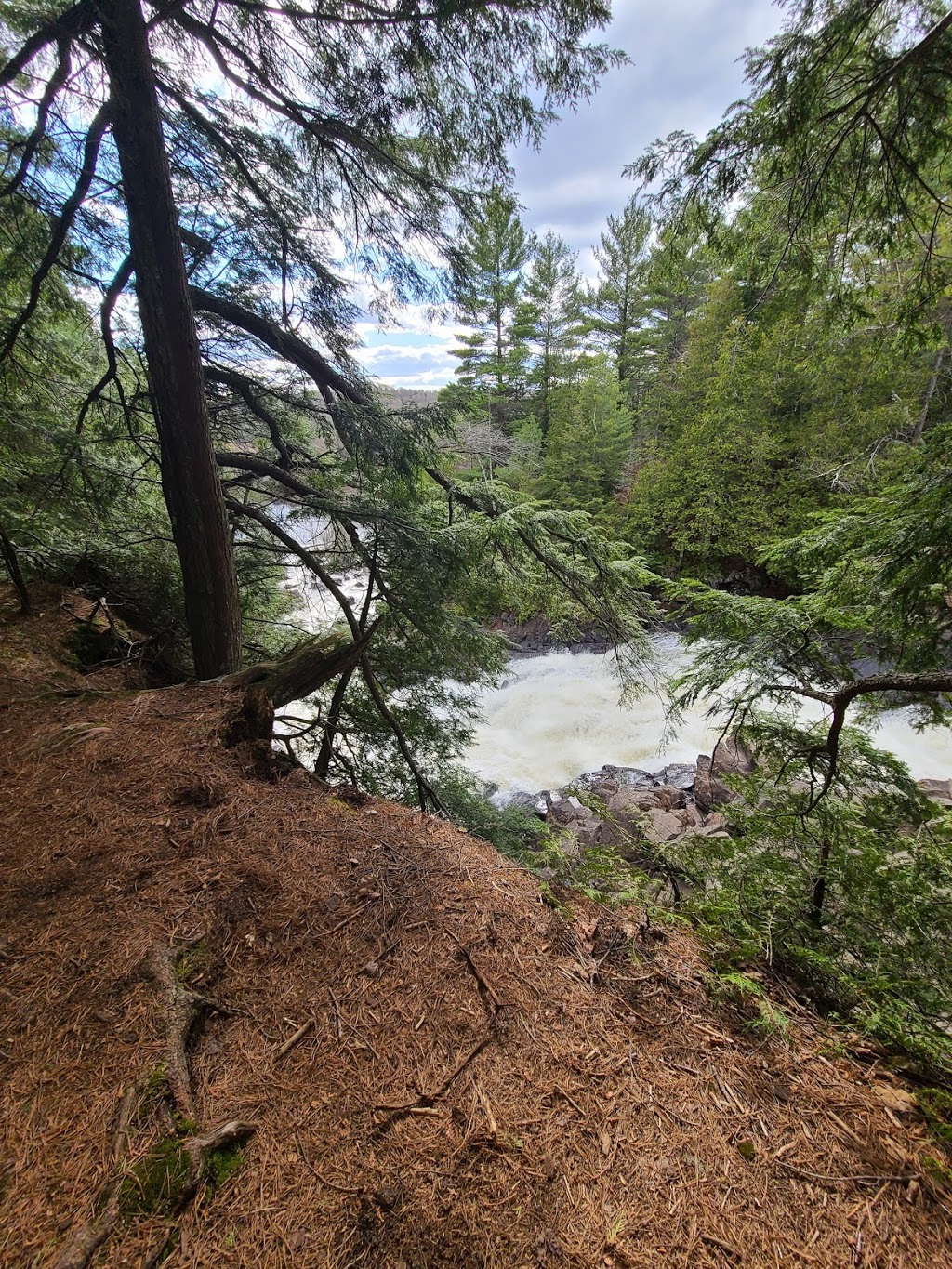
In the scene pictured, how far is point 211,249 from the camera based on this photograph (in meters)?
3.66

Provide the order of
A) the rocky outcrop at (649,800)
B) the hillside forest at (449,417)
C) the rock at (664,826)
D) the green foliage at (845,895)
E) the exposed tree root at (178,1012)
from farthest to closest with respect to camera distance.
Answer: the rocky outcrop at (649,800)
the rock at (664,826)
the hillside forest at (449,417)
the green foliage at (845,895)
the exposed tree root at (178,1012)

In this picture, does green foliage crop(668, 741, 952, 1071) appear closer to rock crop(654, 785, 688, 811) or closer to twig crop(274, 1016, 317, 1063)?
twig crop(274, 1016, 317, 1063)

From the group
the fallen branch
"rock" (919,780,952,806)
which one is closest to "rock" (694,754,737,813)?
"rock" (919,780,952,806)

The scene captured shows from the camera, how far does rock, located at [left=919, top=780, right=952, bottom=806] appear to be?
6621mm

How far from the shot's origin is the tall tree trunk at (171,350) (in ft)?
9.18

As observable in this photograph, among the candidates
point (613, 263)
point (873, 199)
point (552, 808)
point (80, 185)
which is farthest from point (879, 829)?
point (613, 263)

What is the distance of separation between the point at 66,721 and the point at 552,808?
250 inches

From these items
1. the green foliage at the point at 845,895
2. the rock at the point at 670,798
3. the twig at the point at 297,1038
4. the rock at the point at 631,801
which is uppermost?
the twig at the point at 297,1038

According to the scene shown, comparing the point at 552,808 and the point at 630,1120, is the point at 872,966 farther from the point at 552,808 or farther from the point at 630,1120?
the point at 552,808

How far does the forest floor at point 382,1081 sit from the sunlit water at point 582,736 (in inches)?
233

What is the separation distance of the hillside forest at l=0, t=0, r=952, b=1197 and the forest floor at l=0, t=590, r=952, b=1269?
0.41m

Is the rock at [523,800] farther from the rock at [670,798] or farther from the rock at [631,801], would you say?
the rock at [670,798]

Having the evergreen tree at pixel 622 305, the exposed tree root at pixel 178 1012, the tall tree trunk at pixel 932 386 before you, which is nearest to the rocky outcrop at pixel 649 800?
the exposed tree root at pixel 178 1012

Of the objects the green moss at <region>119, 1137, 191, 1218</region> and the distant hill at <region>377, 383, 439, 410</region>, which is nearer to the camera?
the green moss at <region>119, 1137, 191, 1218</region>
